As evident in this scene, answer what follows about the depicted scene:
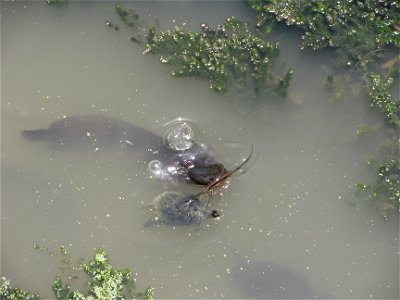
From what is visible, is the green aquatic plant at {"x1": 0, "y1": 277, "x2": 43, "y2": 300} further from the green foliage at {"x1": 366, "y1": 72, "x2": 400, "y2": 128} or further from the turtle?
the green foliage at {"x1": 366, "y1": 72, "x2": 400, "y2": 128}

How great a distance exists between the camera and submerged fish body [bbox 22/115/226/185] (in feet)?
Answer: 19.1

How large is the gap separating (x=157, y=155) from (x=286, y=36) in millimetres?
1721

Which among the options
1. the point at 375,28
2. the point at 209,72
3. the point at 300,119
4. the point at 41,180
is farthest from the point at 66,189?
the point at 375,28

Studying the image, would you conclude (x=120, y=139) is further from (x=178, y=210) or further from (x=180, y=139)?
(x=178, y=210)

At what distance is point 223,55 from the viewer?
5801mm

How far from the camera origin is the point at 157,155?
5.83 meters

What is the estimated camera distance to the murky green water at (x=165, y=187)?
18.5ft

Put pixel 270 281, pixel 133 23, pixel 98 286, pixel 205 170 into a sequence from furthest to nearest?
pixel 133 23 < pixel 205 170 < pixel 270 281 < pixel 98 286

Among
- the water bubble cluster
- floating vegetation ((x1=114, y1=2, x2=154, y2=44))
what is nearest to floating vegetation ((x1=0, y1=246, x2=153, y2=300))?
the water bubble cluster

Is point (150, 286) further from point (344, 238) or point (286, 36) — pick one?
point (286, 36)

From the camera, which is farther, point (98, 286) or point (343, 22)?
point (343, 22)

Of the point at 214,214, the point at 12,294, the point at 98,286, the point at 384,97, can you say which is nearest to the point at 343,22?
the point at 384,97

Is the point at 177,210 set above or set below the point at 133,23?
below

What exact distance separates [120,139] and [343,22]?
242cm
